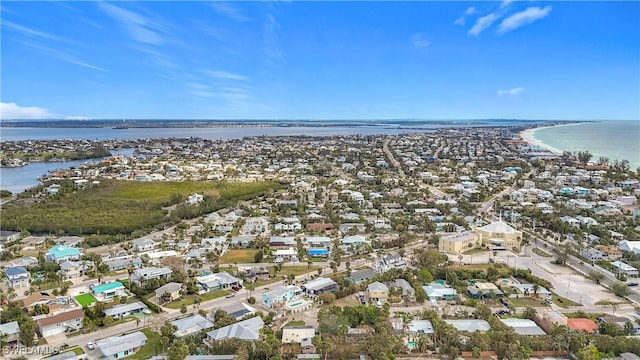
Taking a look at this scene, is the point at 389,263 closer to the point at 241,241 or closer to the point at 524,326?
the point at 524,326

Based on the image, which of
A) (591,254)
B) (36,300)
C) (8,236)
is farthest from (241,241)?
(591,254)

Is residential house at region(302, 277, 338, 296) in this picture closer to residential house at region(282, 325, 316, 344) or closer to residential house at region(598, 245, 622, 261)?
residential house at region(282, 325, 316, 344)

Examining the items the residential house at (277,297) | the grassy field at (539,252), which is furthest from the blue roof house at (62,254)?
the grassy field at (539,252)

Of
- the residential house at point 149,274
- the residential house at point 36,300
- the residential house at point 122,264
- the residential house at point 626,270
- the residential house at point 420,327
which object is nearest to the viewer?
the residential house at point 420,327

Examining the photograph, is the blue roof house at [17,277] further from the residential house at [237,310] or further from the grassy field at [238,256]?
the residential house at [237,310]

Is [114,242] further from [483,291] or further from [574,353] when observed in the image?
[574,353]
